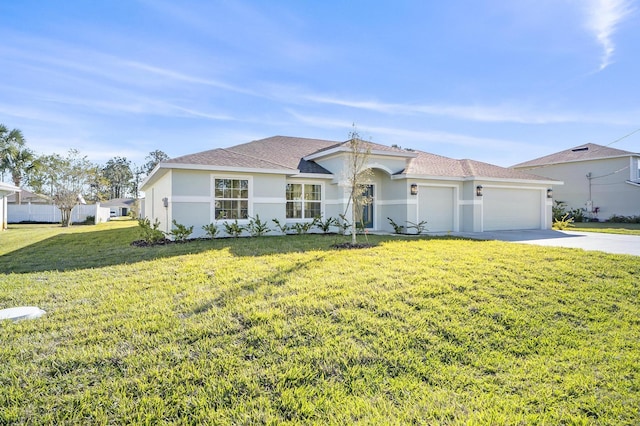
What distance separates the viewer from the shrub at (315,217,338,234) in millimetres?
14219

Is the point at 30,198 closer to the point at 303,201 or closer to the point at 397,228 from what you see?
the point at 303,201

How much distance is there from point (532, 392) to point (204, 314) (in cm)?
383

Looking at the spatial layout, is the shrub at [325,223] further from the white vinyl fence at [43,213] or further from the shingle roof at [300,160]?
the white vinyl fence at [43,213]

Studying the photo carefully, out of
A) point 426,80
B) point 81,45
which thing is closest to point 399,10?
point 426,80

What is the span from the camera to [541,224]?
17719mm

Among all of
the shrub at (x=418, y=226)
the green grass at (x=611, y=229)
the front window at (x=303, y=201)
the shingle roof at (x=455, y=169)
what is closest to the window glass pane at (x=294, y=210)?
the front window at (x=303, y=201)

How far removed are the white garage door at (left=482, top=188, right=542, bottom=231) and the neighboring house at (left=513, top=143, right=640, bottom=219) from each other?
12228 mm

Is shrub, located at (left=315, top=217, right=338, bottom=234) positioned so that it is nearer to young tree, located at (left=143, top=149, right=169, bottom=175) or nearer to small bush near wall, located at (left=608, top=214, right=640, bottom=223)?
small bush near wall, located at (left=608, top=214, right=640, bottom=223)

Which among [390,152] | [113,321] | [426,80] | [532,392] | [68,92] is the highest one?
[426,80]

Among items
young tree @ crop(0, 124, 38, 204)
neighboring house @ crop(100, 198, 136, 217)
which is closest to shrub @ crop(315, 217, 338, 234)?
young tree @ crop(0, 124, 38, 204)

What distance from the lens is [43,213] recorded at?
2995cm

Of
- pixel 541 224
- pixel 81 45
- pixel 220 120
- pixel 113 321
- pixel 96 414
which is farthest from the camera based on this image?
pixel 220 120

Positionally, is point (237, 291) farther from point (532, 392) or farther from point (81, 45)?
point (81, 45)

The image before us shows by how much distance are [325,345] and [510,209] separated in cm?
1645
